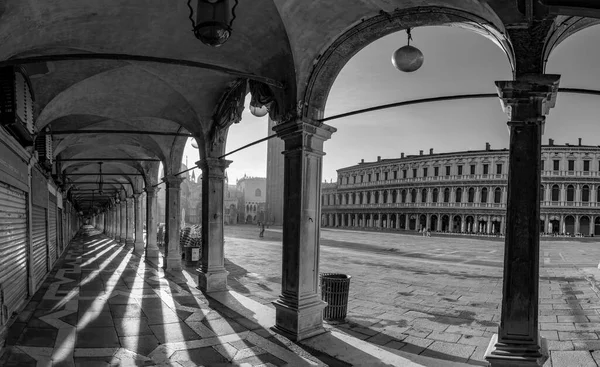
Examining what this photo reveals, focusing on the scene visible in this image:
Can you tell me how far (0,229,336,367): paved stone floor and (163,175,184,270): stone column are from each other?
8.71 ft

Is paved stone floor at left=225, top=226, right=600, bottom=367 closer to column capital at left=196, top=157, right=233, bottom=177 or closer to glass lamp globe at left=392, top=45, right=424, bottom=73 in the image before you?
column capital at left=196, top=157, right=233, bottom=177

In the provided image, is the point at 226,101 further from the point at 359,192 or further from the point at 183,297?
the point at 359,192

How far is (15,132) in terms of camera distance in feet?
19.5

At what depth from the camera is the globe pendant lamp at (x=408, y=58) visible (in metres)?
4.68

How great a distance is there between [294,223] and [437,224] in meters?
55.5

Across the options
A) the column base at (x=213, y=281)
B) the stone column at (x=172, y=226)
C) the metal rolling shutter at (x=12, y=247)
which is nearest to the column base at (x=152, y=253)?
the stone column at (x=172, y=226)

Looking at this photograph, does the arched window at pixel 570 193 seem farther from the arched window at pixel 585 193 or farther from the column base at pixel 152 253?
the column base at pixel 152 253

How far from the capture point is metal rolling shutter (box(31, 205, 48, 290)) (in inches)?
350

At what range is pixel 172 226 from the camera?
38.7 feet

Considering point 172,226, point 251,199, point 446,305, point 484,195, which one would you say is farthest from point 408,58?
point 251,199

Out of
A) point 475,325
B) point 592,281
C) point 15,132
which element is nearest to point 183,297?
point 15,132

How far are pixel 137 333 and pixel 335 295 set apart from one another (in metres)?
3.22

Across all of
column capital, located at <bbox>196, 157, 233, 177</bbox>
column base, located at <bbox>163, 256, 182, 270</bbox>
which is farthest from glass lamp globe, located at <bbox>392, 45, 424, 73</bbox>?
column base, located at <bbox>163, 256, 182, 270</bbox>

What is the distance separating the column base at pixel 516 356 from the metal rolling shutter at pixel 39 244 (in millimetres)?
9123
